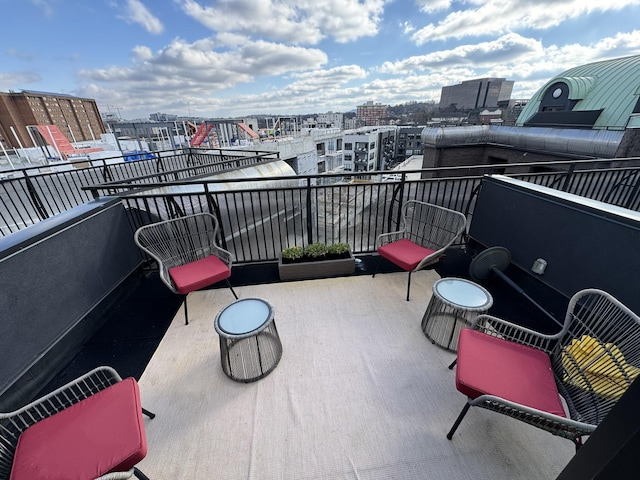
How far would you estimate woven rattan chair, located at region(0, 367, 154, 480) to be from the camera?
1.22m

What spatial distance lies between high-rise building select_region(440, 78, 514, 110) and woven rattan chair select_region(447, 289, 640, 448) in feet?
322

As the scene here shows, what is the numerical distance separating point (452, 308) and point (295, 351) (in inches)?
59.9

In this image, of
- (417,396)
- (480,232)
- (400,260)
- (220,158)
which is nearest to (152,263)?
(400,260)

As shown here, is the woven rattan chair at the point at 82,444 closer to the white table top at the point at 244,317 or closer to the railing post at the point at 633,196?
the white table top at the point at 244,317

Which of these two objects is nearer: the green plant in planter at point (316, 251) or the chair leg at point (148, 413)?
the chair leg at point (148, 413)

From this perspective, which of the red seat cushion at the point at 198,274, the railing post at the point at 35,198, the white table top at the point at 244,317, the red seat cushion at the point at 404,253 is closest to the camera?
the white table top at the point at 244,317

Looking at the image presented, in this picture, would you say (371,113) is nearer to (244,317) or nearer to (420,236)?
(420,236)

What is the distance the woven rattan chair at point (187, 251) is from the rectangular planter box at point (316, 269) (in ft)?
2.46

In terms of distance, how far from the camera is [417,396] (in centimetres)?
203

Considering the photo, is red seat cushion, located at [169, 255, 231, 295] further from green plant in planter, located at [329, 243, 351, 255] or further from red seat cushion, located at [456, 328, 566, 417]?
red seat cushion, located at [456, 328, 566, 417]

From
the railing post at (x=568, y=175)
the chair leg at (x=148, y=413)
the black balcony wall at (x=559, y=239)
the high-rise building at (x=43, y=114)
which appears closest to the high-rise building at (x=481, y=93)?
the railing post at (x=568, y=175)

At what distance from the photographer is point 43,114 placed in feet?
186

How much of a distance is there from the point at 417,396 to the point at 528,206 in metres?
2.33

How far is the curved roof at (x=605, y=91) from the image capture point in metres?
14.6
